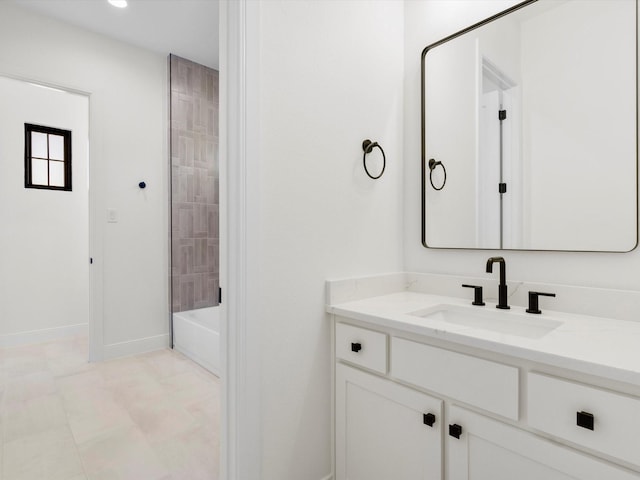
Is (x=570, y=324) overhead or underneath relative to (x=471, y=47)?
underneath

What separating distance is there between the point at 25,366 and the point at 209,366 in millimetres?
1499

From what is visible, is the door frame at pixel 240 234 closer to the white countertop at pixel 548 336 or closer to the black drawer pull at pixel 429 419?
the white countertop at pixel 548 336

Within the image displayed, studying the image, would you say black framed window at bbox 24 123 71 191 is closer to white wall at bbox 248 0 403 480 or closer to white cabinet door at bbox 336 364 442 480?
white wall at bbox 248 0 403 480

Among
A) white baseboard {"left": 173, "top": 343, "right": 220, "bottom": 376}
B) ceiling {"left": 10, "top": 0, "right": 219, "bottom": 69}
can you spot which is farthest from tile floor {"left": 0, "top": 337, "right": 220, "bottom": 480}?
ceiling {"left": 10, "top": 0, "right": 219, "bottom": 69}

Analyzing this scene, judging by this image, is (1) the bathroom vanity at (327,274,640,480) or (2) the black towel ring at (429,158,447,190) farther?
(2) the black towel ring at (429,158,447,190)

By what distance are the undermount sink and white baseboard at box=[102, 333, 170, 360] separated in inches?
106

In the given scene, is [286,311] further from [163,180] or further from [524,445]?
[163,180]

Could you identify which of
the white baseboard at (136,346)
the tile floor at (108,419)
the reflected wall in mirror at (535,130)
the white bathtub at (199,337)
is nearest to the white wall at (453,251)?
the reflected wall in mirror at (535,130)

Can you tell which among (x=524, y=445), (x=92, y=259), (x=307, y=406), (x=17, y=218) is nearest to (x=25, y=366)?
(x=92, y=259)

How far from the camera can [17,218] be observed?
3.37 meters

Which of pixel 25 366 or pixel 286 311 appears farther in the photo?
pixel 25 366

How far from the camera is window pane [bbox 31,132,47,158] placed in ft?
11.5

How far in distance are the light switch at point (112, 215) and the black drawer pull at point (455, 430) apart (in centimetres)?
297

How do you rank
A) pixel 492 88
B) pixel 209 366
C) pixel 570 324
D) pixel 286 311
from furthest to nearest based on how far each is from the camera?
pixel 209 366 → pixel 492 88 → pixel 286 311 → pixel 570 324
